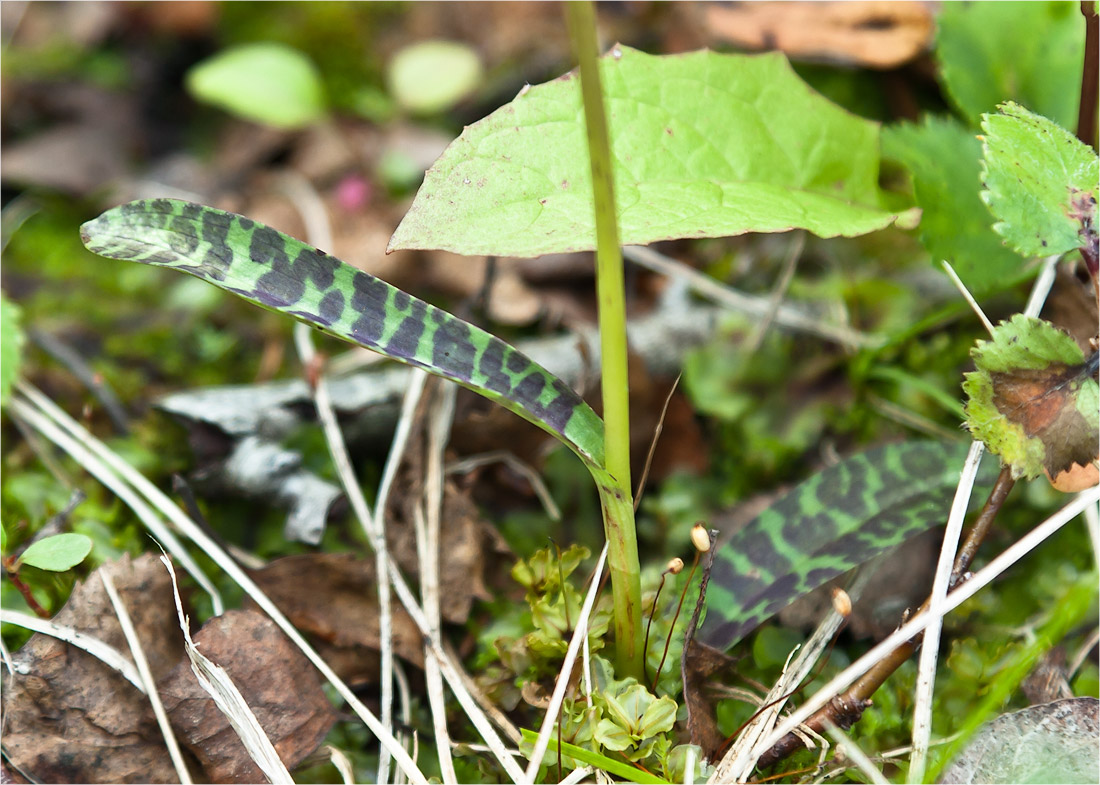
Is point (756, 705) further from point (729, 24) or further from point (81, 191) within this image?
point (81, 191)

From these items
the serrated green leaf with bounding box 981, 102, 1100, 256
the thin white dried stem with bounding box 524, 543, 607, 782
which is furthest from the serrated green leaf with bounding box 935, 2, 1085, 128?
the thin white dried stem with bounding box 524, 543, 607, 782

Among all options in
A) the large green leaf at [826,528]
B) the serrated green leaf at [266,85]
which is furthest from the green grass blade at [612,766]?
the serrated green leaf at [266,85]

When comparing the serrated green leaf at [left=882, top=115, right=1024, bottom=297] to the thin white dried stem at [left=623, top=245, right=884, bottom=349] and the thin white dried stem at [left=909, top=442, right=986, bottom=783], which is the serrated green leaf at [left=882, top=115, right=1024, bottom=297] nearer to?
the thin white dried stem at [left=623, top=245, right=884, bottom=349]

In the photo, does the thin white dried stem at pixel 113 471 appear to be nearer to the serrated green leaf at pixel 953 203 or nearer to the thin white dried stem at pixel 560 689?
the thin white dried stem at pixel 560 689

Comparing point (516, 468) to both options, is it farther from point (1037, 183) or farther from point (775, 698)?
point (1037, 183)

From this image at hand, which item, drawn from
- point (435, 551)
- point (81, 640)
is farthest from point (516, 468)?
point (81, 640)

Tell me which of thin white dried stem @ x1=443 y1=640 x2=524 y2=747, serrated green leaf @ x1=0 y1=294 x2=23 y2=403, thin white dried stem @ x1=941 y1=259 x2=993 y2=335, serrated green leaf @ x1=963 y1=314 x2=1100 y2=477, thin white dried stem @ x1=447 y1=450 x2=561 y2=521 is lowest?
thin white dried stem @ x1=443 y1=640 x2=524 y2=747

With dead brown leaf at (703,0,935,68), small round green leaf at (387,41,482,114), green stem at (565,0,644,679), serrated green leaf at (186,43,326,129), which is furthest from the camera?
small round green leaf at (387,41,482,114)
